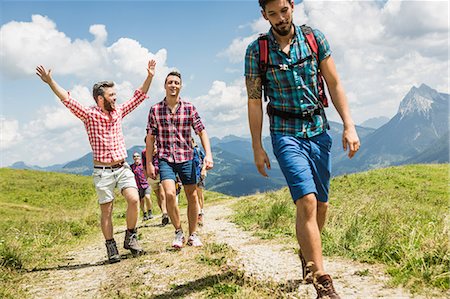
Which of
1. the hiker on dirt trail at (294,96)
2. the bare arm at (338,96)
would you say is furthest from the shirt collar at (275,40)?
the bare arm at (338,96)

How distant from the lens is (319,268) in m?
3.86

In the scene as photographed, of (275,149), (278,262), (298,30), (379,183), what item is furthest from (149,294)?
(379,183)

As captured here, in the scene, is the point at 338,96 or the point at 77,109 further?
the point at 77,109

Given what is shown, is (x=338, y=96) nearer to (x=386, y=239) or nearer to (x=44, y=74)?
(x=386, y=239)

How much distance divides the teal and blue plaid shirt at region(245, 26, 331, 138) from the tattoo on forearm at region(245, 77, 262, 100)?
5 cm

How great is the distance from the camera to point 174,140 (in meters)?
7.14

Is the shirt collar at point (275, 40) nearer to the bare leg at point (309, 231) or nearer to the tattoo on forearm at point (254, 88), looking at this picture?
the tattoo on forearm at point (254, 88)

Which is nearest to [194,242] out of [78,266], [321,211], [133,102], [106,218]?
[106,218]

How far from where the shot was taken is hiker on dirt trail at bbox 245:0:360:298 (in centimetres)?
418

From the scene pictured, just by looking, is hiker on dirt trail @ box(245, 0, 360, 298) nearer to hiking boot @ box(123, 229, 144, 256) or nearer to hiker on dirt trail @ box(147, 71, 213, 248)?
hiker on dirt trail @ box(147, 71, 213, 248)

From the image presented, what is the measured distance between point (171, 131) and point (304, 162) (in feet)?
11.4

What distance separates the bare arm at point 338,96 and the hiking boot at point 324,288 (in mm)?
1282

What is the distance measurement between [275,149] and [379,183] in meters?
20.2

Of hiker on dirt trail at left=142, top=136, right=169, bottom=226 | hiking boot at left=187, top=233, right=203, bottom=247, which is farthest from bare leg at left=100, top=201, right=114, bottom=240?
hiker on dirt trail at left=142, top=136, right=169, bottom=226
